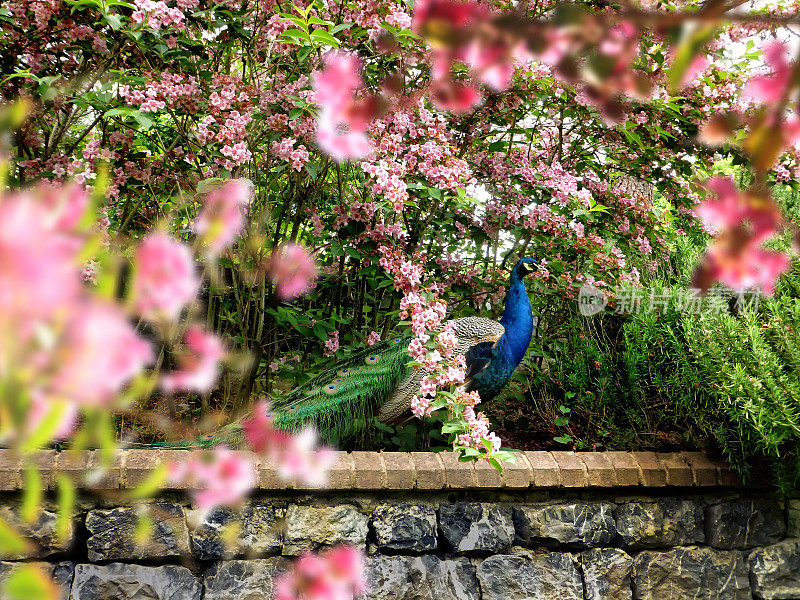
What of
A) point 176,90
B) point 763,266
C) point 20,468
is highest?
point 176,90

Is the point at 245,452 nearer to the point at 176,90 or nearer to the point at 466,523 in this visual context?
the point at 466,523

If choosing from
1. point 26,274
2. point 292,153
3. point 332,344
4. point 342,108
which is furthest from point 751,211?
point 332,344

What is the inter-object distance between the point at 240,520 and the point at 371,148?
51.6 inches

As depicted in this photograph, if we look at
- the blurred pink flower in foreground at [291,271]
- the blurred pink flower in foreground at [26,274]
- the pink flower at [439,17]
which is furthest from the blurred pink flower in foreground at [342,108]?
the blurred pink flower in foreground at [291,271]

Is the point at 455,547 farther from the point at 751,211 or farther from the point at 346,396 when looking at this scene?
the point at 751,211

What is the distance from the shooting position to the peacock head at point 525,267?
2719 millimetres

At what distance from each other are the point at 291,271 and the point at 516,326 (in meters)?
0.93

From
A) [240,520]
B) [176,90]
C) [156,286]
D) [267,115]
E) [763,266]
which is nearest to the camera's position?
[156,286]

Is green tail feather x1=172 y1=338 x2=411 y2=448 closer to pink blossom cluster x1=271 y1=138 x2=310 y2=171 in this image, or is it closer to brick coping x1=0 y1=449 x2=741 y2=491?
brick coping x1=0 y1=449 x2=741 y2=491

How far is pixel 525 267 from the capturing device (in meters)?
2.73

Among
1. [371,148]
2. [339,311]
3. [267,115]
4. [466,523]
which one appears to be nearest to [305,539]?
[466,523]

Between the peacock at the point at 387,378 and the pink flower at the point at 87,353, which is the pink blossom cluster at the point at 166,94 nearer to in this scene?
the peacock at the point at 387,378

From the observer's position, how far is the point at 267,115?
2.47 metres

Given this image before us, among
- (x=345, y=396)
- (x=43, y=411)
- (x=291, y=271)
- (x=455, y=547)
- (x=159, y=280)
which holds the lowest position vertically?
(x=455, y=547)
